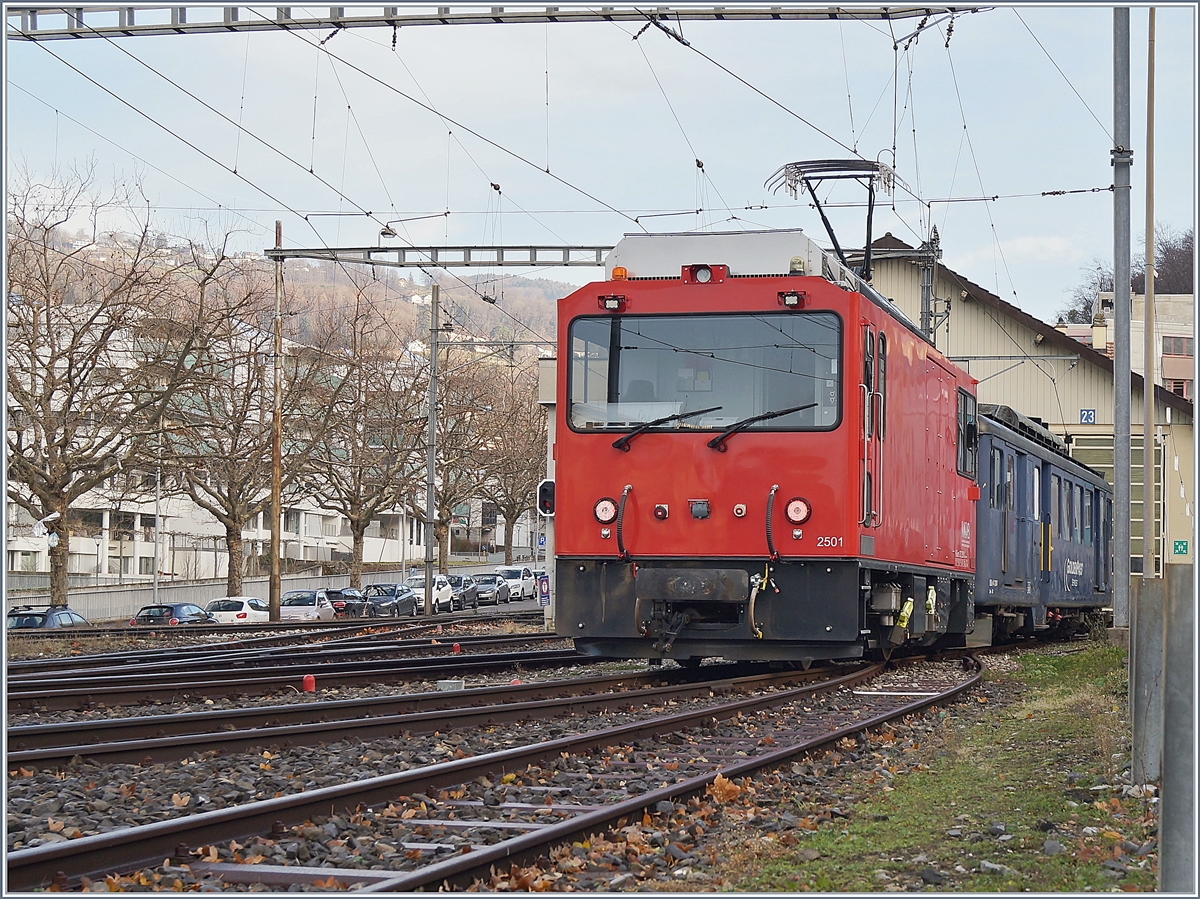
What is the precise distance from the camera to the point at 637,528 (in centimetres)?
1221

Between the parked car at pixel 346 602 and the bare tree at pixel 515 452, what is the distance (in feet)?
45.8

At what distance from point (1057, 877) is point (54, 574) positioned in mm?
32822

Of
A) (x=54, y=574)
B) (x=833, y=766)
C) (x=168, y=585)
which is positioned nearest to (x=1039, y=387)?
(x=54, y=574)

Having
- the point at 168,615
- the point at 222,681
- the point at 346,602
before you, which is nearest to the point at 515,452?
the point at 346,602

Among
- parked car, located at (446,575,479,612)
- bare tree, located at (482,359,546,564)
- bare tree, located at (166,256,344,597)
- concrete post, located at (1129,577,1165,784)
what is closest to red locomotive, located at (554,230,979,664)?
concrete post, located at (1129,577,1165,784)

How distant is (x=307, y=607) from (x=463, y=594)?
1075cm

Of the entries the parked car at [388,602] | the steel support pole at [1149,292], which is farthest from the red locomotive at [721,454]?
the parked car at [388,602]

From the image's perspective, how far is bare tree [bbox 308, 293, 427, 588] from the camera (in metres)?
50.1

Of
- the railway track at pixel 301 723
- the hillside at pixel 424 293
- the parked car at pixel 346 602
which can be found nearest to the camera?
the railway track at pixel 301 723

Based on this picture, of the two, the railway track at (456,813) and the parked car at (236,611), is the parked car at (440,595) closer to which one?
the parked car at (236,611)

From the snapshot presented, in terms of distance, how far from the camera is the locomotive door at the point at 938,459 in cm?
Result: 1521

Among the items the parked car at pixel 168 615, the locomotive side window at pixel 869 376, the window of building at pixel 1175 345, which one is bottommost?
the parked car at pixel 168 615

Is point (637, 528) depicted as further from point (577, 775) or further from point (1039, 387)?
point (1039, 387)

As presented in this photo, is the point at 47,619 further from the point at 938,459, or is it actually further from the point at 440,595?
the point at 938,459
